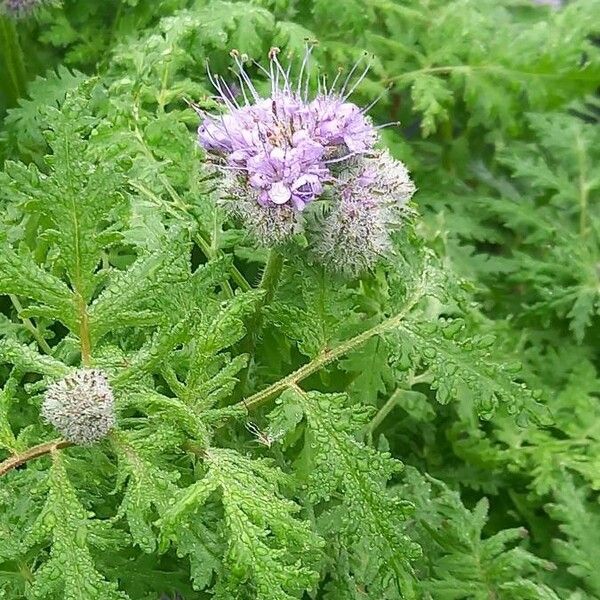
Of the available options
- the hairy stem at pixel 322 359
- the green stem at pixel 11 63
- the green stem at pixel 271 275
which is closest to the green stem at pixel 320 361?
the hairy stem at pixel 322 359

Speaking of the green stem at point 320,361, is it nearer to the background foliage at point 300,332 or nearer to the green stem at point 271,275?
the background foliage at point 300,332

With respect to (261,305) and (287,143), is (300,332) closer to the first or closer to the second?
(261,305)

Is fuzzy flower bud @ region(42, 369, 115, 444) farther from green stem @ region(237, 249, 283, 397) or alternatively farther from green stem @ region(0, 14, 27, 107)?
green stem @ region(0, 14, 27, 107)

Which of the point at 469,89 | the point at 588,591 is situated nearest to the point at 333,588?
the point at 588,591

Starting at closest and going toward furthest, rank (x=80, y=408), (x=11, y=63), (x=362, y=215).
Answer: (x=80, y=408) < (x=362, y=215) < (x=11, y=63)

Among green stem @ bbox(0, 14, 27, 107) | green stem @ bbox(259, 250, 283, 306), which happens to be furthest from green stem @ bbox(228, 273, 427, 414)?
green stem @ bbox(0, 14, 27, 107)

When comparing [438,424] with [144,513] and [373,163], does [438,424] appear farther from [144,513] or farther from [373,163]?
[144,513]

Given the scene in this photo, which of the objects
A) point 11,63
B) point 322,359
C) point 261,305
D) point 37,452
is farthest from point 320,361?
point 11,63
